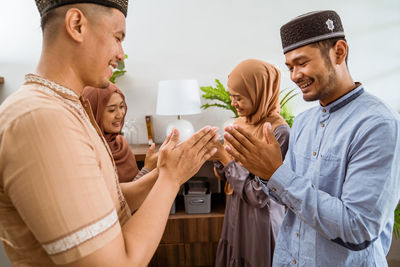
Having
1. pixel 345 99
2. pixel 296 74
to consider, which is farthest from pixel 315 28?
pixel 345 99

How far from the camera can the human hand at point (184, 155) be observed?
864 millimetres

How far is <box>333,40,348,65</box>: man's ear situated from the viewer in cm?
108

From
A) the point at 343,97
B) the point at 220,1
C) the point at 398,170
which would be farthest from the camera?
the point at 220,1

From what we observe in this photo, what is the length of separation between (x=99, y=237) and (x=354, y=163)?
A: 803mm

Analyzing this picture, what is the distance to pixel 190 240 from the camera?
2.51 metres

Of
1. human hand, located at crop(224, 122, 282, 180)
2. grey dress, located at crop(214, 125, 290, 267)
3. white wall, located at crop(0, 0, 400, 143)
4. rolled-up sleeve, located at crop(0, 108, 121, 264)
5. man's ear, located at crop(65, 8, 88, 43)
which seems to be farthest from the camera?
white wall, located at crop(0, 0, 400, 143)

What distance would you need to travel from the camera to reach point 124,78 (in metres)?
2.94

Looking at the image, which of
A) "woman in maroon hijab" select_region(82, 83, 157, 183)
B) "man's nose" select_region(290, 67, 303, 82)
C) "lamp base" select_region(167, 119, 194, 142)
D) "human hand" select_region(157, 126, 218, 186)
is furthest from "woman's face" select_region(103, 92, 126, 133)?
"man's nose" select_region(290, 67, 303, 82)

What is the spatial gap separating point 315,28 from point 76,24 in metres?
0.90

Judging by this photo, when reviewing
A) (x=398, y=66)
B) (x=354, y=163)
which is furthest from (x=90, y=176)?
(x=398, y=66)

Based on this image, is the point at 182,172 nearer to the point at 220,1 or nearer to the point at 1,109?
the point at 1,109

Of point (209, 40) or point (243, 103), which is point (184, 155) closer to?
point (243, 103)

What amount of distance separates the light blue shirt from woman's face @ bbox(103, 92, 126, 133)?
136cm

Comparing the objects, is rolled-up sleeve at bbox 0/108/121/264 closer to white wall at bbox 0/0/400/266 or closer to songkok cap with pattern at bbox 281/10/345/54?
songkok cap with pattern at bbox 281/10/345/54
